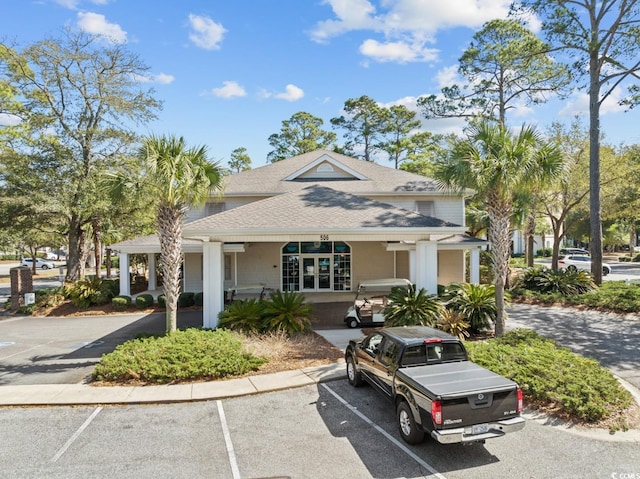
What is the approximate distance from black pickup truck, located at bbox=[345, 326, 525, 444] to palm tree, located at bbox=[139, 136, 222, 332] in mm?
6834

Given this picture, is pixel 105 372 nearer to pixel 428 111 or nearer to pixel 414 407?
pixel 414 407

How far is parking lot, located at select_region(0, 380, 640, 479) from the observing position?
5699mm

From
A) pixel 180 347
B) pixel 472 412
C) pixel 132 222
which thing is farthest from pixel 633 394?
pixel 132 222

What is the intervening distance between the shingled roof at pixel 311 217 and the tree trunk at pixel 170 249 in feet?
3.17

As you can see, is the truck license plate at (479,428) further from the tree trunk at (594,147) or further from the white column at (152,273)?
the white column at (152,273)

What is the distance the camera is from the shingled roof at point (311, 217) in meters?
13.4

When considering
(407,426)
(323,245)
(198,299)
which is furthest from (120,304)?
(407,426)

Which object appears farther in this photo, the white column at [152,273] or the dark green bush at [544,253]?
the dark green bush at [544,253]

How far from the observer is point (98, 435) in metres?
6.95

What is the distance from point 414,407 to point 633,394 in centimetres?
573

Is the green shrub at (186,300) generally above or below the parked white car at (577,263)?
below

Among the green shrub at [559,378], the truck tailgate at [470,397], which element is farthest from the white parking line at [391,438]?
the green shrub at [559,378]

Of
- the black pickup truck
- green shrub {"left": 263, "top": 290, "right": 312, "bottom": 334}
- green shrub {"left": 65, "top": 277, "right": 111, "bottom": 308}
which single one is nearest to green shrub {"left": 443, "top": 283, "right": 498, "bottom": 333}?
green shrub {"left": 263, "top": 290, "right": 312, "bottom": 334}

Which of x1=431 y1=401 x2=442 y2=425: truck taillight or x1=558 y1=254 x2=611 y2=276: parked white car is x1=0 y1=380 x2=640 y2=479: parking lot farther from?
x1=558 y1=254 x2=611 y2=276: parked white car
